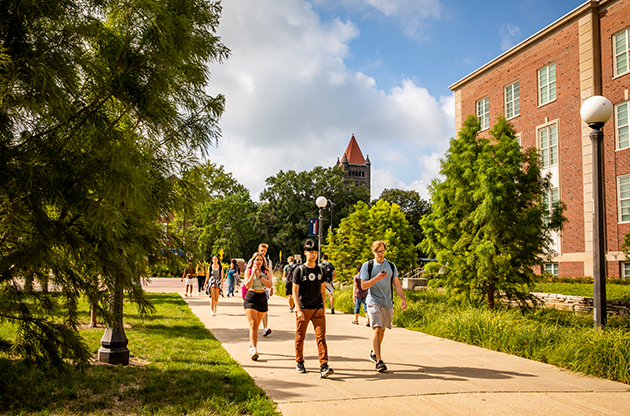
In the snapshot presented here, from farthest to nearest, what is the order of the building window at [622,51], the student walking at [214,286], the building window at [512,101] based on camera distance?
1. the building window at [512,101]
2. the building window at [622,51]
3. the student walking at [214,286]

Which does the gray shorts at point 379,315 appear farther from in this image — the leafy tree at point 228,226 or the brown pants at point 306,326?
the leafy tree at point 228,226

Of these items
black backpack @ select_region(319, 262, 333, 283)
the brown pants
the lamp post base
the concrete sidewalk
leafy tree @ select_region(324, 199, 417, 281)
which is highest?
leafy tree @ select_region(324, 199, 417, 281)

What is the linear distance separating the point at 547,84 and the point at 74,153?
2976 cm

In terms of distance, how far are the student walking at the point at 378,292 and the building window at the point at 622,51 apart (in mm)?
23317

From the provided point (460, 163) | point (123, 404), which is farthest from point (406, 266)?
point (123, 404)

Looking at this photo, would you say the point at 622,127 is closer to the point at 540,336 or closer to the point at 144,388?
the point at 540,336

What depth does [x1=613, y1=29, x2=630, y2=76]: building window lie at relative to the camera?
23875mm

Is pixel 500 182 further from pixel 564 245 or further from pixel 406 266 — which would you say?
pixel 564 245

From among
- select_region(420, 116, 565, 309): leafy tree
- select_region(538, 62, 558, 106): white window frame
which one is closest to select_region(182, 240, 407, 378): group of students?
select_region(420, 116, 565, 309): leafy tree

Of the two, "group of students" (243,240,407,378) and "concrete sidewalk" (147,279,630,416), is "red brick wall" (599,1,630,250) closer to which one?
"concrete sidewalk" (147,279,630,416)

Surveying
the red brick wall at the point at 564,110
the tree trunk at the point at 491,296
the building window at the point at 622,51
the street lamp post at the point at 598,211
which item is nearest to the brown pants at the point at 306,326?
the street lamp post at the point at 598,211

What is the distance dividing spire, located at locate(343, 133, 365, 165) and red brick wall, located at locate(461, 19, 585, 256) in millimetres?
88730

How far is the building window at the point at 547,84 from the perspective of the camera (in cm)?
2806

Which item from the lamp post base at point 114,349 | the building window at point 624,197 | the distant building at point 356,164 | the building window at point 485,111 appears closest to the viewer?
the lamp post base at point 114,349
